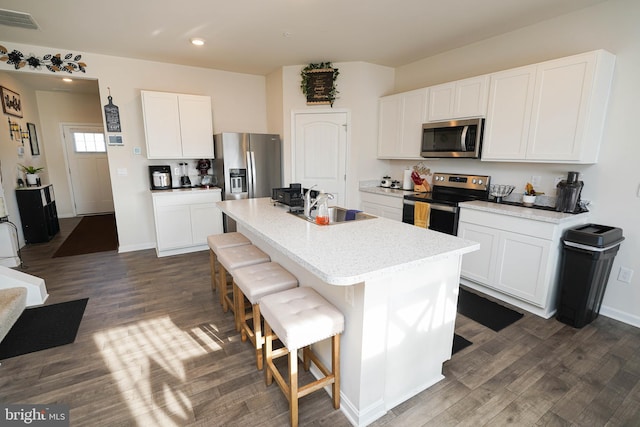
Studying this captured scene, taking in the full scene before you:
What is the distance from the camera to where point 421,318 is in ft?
5.90

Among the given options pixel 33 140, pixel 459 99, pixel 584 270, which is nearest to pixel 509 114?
pixel 459 99

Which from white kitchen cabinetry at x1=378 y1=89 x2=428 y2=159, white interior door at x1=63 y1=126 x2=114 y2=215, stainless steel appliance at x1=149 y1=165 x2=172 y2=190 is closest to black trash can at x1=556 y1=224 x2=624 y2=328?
white kitchen cabinetry at x1=378 y1=89 x2=428 y2=159

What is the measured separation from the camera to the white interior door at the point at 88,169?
664 centimetres

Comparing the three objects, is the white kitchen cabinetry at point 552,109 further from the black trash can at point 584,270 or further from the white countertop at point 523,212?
the black trash can at point 584,270

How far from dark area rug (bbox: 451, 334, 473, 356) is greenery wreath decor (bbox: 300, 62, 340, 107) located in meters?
3.34

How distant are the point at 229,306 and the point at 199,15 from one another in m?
2.71

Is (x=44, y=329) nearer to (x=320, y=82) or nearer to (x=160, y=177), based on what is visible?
(x=160, y=177)

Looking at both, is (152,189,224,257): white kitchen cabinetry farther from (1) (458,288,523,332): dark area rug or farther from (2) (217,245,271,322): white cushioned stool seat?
(1) (458,288,523,332): dark area rug

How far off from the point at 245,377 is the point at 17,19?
384 cm

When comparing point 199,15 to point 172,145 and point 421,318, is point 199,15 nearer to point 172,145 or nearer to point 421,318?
point 172,145

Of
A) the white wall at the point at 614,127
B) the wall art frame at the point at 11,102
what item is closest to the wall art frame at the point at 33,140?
the wall art frame at the point at 11,102

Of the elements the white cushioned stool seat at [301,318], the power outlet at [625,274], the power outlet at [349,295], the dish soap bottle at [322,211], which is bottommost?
the power outlet at [625,274]

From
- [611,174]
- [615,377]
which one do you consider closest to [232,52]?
[611,174]

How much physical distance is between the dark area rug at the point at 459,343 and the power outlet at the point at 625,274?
5.15 ft
